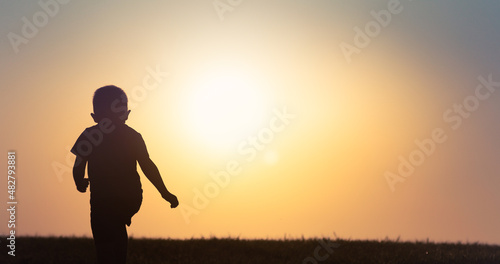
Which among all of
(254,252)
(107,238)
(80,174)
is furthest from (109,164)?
(254,252)

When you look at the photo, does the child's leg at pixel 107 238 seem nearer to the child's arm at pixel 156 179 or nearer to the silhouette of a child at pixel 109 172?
the silhouette of a child at pixel 109 172

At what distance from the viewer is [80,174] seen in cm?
808

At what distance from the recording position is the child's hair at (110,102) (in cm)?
797

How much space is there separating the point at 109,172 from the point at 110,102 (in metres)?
0.96

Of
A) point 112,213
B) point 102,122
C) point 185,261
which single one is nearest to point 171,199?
point 112,213

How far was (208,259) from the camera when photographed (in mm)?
12281

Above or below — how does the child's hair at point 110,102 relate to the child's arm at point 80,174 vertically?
above

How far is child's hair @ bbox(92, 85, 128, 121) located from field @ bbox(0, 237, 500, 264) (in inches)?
196

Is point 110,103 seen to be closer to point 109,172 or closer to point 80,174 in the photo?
point 109,172

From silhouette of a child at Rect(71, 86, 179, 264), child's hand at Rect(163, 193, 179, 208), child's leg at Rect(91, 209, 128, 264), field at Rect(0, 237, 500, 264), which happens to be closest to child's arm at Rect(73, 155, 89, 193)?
silhouette of a child at Rect(71, 86, 179, 264)

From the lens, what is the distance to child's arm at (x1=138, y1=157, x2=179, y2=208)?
27.5 feet

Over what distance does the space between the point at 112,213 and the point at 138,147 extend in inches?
38.4

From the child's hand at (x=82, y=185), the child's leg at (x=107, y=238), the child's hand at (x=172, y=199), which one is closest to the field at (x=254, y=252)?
the child's hand at (x=172, y=199)

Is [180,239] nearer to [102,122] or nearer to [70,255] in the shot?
[70,255]
